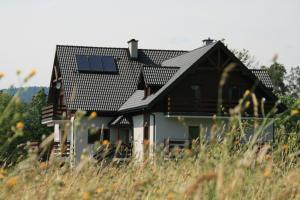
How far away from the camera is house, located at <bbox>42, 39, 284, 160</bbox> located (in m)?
32.0

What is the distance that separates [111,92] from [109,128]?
1942mm

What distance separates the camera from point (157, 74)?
109ft

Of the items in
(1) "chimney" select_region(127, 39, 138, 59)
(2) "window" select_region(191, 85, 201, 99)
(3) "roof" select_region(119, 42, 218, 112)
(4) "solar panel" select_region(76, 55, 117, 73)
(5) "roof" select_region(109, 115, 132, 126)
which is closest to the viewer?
(3) "roof" select_region(119, 42, 218, 112)

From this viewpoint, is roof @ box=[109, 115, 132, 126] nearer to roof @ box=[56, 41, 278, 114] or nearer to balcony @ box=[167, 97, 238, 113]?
roof @ box=[56, 41, 278, 114]

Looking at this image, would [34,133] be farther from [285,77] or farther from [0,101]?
[0,101]

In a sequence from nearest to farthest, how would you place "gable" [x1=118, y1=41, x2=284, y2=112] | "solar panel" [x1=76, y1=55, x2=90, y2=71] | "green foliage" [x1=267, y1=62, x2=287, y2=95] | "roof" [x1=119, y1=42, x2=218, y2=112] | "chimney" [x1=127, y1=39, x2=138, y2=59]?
"gable" [x1=118, y1=41, x2=284, y2=112], "roof" [x1=119, y1=42, x2=218, y2=112], "solar panel" [x1=76, y1=55, x2=90, y2=71], "chimney" [x1=127, y1=39, x2=138, y2=59], "green foliage" [x1=267, y1=62, x2=287, y2=95]

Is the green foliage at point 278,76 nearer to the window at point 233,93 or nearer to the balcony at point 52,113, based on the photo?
the balcony at point 52,113

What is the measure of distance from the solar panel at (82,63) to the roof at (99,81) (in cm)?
26

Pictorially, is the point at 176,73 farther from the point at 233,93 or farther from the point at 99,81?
the point at 99,81

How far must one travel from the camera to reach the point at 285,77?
3150 inches

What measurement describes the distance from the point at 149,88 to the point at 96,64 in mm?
5586

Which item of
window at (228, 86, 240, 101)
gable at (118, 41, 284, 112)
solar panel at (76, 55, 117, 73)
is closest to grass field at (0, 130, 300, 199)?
gable at (118, 41, 284, 112)

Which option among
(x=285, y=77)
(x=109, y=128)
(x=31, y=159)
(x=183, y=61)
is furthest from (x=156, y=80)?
(x=285, y=77)

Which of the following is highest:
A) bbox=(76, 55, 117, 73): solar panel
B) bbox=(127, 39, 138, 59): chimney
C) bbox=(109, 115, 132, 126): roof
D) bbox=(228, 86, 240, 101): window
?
bbox=(127, 39, 138, 59): chimney
